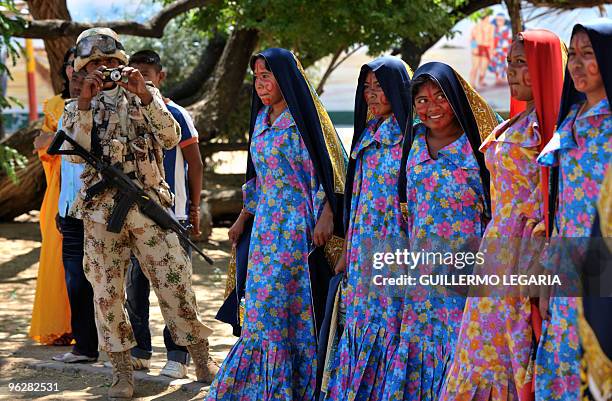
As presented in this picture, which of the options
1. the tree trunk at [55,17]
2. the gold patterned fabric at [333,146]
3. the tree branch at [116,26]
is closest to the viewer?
the gold patterned fabric at [333,146]

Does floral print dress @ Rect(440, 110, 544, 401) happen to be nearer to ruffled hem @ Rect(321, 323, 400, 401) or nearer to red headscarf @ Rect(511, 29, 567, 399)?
red headscarf @ Rect(511, 29, 567, 399)

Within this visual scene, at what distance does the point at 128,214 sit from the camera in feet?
18.6

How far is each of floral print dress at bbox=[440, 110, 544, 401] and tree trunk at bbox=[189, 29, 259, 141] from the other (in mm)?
9489

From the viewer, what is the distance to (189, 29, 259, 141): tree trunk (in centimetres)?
1344

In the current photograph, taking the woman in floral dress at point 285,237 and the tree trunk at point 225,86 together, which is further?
the tree trunk at point 225,86

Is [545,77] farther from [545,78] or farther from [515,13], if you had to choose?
[515,13]

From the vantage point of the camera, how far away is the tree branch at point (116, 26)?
10203 millimetres

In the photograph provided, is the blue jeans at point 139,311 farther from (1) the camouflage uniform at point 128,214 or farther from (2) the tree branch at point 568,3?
(2) the tree branch at point 568,3

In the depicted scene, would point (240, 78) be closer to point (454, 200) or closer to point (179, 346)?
point (179, 346)

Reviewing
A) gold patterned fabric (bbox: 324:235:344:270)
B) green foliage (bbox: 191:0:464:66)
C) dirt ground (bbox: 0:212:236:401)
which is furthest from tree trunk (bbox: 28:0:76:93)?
gold patterned fabric (bbox: 324:235:344:270)

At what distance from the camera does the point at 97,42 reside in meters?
5.68

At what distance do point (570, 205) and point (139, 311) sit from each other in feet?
11.0

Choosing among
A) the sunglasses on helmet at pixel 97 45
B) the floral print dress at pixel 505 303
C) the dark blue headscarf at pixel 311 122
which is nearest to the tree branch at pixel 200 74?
the sunglasses on helmet at pixel 97 45

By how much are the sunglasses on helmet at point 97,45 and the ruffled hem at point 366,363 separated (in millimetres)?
2019
